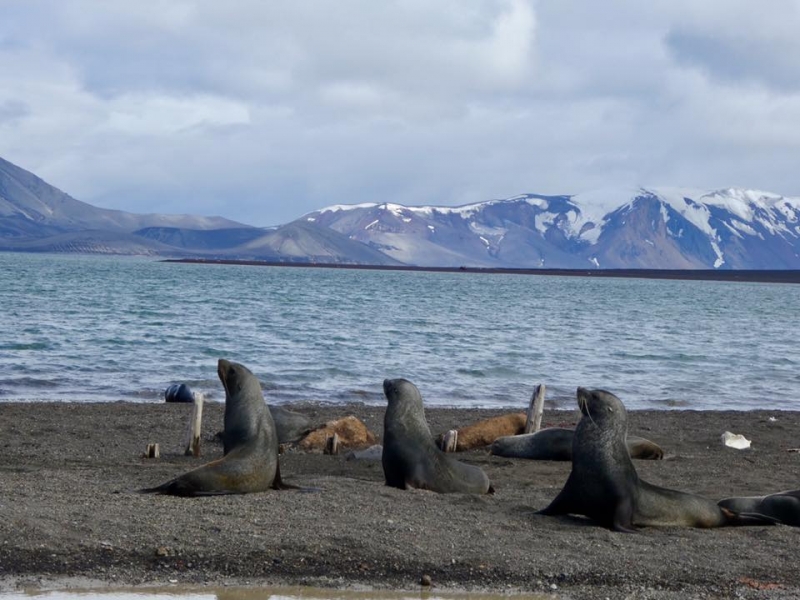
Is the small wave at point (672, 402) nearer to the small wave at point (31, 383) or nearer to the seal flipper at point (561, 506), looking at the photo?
the small wave at point (31, 383)

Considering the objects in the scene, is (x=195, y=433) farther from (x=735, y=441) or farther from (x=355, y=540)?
(x=735, y=441)

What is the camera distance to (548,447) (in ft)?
51.7

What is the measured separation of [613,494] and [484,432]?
6.35 metres

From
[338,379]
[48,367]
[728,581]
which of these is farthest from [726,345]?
[728,581]

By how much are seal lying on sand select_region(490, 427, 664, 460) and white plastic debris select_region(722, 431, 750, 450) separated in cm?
222

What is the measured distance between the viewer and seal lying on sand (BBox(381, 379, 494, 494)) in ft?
40.2

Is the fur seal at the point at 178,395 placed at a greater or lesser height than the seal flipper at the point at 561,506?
lesser

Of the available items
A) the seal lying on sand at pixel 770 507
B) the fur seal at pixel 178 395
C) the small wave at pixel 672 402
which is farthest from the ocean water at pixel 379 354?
the seal lying on sand at pixel 770 507

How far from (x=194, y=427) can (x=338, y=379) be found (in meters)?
14.4

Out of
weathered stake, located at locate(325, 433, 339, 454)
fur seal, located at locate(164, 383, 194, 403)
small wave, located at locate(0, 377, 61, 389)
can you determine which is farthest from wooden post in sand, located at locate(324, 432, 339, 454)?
small wave, located at locate(0, 377, 61, 389)

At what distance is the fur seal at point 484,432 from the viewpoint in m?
16.7

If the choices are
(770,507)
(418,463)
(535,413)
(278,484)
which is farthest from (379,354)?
(770,507)

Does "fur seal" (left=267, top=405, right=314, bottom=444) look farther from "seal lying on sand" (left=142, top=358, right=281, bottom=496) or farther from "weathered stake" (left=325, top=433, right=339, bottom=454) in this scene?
→ "seal lying on sand" (left=142, top=358, right=281, bottom=496)

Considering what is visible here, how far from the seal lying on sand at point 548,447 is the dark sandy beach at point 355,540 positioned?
178cm
